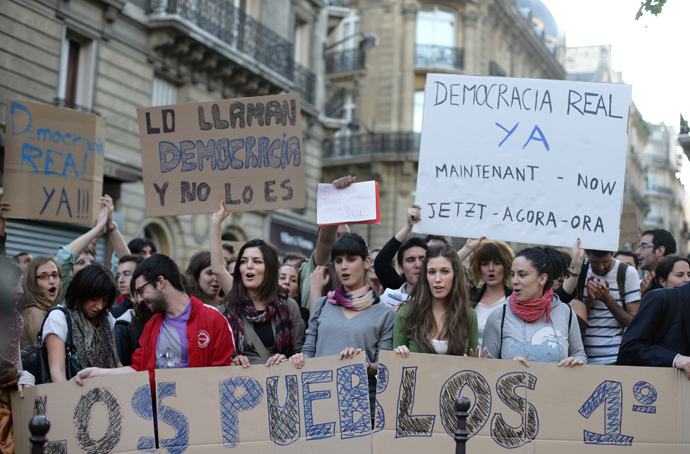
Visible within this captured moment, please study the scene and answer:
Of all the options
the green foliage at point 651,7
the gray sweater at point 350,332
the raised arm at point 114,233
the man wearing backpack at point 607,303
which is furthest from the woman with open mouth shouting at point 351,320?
the green foliage at point 651,7

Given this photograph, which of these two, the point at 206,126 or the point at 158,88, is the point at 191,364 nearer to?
the point at 206,126

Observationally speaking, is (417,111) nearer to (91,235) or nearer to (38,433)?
(91,235)

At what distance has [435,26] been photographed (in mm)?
32062

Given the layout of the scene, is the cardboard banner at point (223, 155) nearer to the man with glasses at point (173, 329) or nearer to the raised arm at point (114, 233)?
the raised arm at point (114, 233)

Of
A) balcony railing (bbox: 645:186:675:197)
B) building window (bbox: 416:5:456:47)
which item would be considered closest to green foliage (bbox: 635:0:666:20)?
building window (bbox: 416:5:456:47)

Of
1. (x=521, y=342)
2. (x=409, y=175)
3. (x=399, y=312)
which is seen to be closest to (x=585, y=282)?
(x=521, y=342)

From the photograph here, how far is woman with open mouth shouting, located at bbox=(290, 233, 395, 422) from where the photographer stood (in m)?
4.38

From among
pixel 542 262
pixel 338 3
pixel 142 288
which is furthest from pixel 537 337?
pixel 338 3

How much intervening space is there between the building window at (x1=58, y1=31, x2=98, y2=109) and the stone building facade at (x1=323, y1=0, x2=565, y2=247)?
16453mm

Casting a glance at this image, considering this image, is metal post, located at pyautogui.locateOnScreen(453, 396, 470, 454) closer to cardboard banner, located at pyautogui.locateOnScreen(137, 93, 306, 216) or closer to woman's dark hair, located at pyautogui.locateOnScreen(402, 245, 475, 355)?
woman's dark hair, located at pyautogui.locateOnScreen(402, 245, 475, 355)

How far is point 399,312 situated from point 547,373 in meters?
0.91

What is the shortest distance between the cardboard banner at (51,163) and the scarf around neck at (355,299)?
3.17 meters

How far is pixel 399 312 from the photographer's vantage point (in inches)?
173

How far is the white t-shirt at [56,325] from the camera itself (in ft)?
14.1
